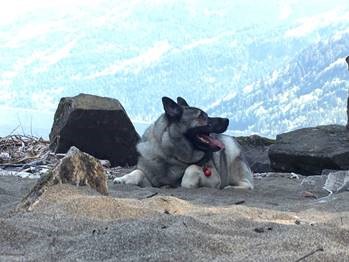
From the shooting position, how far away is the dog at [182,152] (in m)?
7.95

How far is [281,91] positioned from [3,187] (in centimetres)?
7423

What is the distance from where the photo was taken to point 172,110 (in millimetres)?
8039

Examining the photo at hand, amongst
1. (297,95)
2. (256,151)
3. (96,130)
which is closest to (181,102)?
(96,130)

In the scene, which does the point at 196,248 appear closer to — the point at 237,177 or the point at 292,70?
the point at 237,177

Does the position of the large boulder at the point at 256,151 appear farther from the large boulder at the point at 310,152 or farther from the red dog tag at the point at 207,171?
the red dog tag at the point at 207,171

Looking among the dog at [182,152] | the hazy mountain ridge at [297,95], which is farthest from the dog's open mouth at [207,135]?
the hazy mountain ridge at [297,95]

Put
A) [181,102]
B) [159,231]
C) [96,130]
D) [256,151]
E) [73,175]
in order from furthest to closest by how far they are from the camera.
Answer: [256,151]
[96,130]
[181,102]
[73,175]
[159,231]

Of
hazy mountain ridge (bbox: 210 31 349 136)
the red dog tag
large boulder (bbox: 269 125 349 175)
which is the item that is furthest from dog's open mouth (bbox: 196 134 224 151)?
hazy mountain ridge (bbox: 210 31 349 136)

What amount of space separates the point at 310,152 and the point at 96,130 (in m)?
3.18

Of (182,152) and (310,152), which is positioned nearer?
(182,152)

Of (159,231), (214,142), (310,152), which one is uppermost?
(214,142)

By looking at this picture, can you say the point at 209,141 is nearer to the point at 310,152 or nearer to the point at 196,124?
the point at 196,124

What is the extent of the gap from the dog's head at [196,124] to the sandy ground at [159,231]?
1835mm

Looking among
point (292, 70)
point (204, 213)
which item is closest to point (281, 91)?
point (292, 70)
